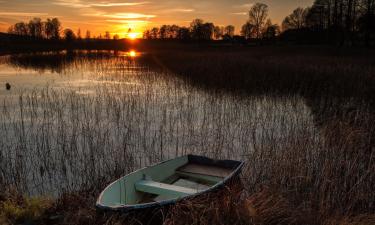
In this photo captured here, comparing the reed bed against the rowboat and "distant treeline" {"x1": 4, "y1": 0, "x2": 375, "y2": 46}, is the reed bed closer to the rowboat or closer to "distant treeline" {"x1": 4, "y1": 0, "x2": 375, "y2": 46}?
the rowboat

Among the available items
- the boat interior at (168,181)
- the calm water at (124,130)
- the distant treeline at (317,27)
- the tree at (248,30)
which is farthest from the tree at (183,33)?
the boat interior at (168,181)

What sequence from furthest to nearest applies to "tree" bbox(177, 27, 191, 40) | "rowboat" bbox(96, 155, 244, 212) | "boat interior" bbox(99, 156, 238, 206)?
"tree" bbox(177, 27, 191, 40), "boat interior" bbox(99, 156, 238, 206), "rowboat" bbox(96, 155, 244, 212)

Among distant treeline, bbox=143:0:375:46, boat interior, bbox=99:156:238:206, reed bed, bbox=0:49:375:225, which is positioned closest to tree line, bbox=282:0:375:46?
distant treeline, bbox=143:0:375:46

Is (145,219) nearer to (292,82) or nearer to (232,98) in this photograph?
(232,98)

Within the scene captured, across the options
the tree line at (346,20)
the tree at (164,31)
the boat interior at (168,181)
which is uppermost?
the tree at (164,31)

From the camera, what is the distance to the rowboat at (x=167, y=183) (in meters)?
4.36

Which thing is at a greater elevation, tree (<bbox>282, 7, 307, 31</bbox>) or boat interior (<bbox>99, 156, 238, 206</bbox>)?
tree (<bbox>282, 7, 307, 31</bbox>)

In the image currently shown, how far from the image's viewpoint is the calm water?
6.69 m

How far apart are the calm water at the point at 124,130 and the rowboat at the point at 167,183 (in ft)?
3.81

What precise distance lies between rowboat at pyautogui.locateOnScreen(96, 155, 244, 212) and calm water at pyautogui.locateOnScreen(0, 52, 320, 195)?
3.81ft

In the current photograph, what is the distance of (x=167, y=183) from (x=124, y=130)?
3.86 meters

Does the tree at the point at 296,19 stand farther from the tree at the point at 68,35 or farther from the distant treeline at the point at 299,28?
the tree at the point at 68,35

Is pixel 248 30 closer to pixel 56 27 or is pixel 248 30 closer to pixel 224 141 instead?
pixel 56 27

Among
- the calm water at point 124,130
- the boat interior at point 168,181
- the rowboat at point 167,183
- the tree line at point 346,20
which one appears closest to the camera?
the rowboat at point 167,183
